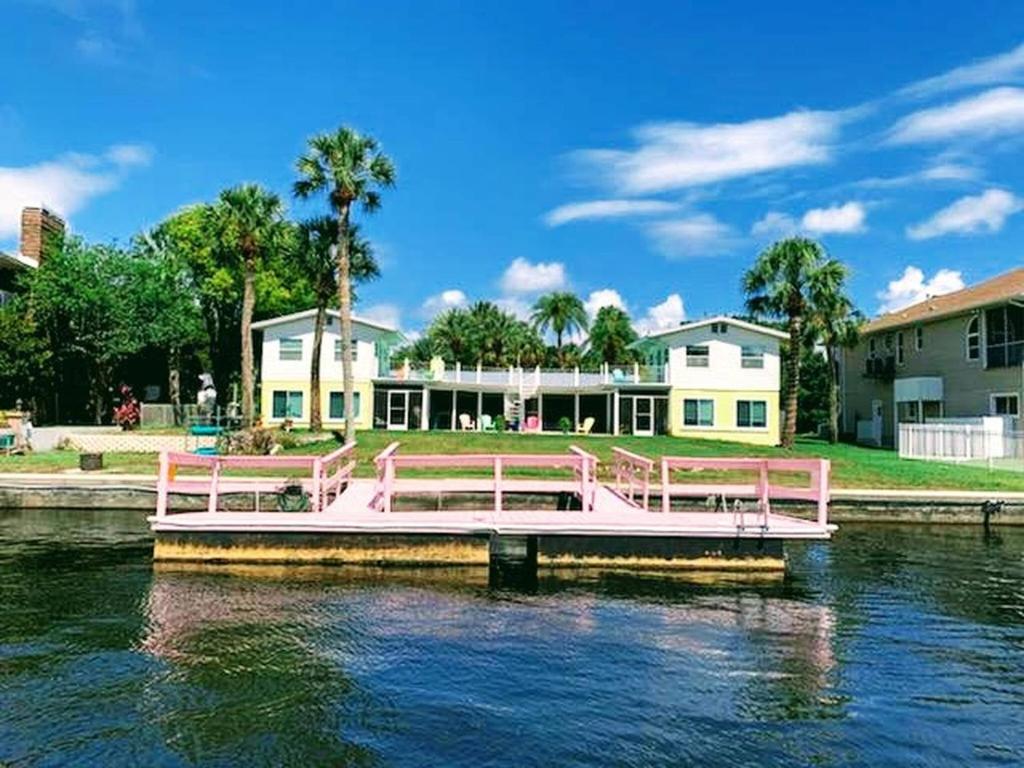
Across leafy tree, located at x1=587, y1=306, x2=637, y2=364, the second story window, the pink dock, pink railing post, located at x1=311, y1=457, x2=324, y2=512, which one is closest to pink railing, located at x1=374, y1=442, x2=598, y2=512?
the pink dock

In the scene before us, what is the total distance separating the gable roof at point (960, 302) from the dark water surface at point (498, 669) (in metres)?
25.6

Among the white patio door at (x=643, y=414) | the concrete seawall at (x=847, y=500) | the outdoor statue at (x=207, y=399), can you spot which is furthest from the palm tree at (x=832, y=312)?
the outdoor statue at (x=207, y=399)

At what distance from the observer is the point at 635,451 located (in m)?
31.8

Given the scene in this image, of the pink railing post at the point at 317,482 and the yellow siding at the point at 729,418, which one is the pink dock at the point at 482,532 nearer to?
the pink railing post at the point at 317,482

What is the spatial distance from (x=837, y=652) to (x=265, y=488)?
10.9 metres

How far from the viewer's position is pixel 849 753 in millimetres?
6477

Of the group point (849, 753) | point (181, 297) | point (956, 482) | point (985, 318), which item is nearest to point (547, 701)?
point (849, 753)

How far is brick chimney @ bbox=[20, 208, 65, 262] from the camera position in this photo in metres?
47.1

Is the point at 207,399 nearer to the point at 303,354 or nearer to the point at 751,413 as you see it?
the point at 303,354

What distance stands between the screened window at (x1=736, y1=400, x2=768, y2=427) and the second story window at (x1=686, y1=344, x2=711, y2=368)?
2.76 m

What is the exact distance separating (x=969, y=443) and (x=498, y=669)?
2807 cm

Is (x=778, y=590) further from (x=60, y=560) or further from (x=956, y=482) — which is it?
(x=956, y=482)

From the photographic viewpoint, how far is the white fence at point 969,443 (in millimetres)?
30562

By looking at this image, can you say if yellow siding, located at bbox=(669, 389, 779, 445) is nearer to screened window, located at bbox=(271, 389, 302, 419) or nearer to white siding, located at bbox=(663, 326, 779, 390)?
white siding, located at bbox=(663, 326, 779, 390)
